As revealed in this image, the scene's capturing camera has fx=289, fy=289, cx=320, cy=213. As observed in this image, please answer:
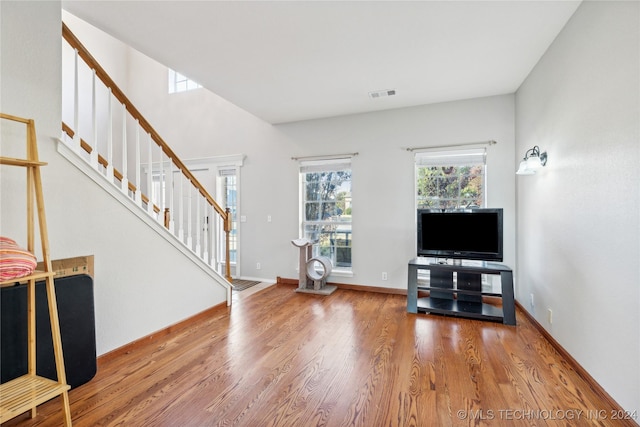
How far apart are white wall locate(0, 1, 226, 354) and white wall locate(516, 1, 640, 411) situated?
3402mm

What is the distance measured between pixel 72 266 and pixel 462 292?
3.59 m

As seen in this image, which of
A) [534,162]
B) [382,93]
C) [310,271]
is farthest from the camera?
[310,271]

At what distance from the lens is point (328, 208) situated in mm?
4637

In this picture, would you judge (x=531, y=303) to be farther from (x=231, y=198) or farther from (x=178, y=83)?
(x=178, y=83)

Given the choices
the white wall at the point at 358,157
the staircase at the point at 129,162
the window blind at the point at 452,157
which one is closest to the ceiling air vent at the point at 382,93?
the white wall at the point at 358,157

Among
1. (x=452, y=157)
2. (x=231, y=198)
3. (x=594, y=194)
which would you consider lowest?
(x=594, y=194)

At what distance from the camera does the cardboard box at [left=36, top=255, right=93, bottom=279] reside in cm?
187

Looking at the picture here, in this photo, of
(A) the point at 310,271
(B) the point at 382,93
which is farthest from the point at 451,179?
(A) the point at 310,271

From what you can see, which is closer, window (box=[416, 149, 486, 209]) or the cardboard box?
the cardboard box

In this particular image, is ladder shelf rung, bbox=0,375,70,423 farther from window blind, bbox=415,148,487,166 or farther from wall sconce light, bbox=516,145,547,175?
window blind, bbox=415,148,487,166

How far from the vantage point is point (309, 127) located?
464 cm

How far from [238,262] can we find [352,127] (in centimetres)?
300

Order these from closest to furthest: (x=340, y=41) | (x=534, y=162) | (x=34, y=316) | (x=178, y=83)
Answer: (x=34, y=316) → (x=340, y=41) → (x=534, y=162) → (x=178, y=83)

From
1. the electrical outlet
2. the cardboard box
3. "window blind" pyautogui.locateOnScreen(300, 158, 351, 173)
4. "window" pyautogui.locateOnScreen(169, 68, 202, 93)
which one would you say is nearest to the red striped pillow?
the cardboard box
